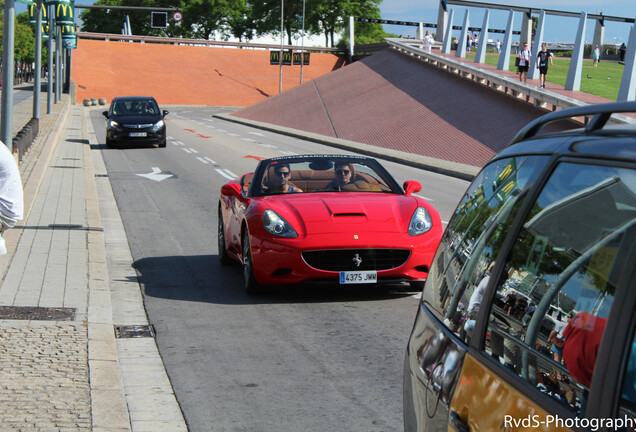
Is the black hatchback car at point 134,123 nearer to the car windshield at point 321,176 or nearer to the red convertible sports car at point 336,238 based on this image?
the car windshield at point 321,176

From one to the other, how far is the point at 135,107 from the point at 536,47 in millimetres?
16591

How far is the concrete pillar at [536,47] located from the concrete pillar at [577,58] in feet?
7.69

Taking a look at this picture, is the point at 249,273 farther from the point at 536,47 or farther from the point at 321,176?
the point at 536,47

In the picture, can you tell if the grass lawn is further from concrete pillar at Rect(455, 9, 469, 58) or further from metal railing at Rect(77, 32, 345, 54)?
metal railing at Rect(77, 32, 345, 54)

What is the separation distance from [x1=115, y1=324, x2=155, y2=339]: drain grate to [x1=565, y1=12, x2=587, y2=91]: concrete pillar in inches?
1145

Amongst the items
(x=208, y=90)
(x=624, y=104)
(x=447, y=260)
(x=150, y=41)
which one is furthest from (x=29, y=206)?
(x=150, y=41)

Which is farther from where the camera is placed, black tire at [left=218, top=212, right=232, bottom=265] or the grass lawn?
the grass lawn

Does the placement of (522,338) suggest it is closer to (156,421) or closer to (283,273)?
(156,421)

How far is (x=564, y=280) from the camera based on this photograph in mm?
2293

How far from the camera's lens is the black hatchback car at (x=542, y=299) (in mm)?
1937

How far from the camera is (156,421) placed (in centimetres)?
515

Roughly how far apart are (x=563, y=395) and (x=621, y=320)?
271 millimetres

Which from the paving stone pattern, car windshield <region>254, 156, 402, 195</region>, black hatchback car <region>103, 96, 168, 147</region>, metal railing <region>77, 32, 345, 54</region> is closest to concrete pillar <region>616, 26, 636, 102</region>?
black hatchback car <region>103, 96, 168, 147</region>

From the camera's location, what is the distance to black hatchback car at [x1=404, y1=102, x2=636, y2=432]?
6.35 feet
